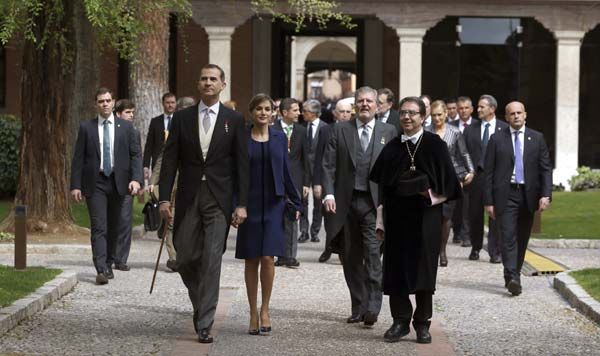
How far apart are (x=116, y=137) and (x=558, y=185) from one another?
14.9 metres

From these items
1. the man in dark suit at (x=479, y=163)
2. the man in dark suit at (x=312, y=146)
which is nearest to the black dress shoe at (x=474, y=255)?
the man in dark suit at (x=479, y=163)

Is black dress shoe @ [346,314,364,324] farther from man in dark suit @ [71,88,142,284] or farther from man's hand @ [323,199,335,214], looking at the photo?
man in dark suit @ [71,88,142,284]

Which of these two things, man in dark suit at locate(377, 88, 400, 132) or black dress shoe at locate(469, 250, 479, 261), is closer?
man in dark suit at locate(377, 88, 400, 132)

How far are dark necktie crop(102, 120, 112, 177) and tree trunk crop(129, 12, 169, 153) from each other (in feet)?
26.2

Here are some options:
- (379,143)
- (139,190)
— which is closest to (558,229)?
(139,190)

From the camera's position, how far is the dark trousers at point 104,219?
12.7 meters

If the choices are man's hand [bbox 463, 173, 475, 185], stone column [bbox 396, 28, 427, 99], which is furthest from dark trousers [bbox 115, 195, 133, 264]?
stone column [bbox 396, 28, 427, 99]

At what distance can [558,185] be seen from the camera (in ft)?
86.7

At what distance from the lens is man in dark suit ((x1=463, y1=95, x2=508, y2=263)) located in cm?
1534

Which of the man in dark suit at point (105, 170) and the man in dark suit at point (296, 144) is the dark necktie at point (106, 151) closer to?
the man in dark suit at point (105, 170)

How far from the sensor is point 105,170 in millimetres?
13031

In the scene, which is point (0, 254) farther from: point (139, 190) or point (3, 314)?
point (3, 314)

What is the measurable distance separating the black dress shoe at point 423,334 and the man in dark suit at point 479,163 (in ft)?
19.1

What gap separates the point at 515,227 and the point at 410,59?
13.8 meters
